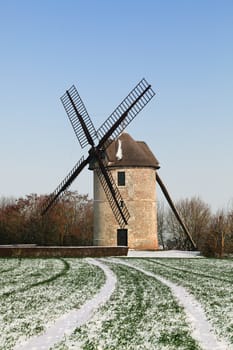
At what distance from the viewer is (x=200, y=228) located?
5897 centimetres

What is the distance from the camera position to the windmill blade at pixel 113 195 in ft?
118

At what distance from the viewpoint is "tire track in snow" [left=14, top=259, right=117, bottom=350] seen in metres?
7.77

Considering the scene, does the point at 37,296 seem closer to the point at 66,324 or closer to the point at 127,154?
the point at 66,324

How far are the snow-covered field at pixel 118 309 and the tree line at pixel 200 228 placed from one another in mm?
16515

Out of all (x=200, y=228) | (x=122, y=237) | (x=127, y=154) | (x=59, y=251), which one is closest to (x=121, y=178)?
(x=127, y=154)

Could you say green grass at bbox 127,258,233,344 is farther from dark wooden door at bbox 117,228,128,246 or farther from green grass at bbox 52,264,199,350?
dark wooden door at bbox 117,228,128,246

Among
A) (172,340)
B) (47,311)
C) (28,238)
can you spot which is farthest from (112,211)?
(172,340)

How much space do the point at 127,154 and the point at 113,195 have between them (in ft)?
12.3

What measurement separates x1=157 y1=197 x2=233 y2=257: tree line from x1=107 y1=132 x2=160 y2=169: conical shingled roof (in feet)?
22.0

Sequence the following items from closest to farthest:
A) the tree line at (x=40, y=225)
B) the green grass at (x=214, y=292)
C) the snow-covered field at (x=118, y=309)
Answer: the snow-covered field at (x=118, y=309) < the green grass at (x=214, y=292) < the tree line at (x=40, y=225)

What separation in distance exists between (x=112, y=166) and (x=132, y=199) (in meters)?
2.77

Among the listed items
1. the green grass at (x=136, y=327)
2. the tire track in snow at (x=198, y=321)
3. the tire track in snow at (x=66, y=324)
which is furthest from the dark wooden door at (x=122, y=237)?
the green grass at (x=136, y=327)

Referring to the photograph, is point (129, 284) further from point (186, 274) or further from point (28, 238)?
point (28, 238)

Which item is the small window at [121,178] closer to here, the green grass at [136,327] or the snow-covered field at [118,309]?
the snow-covered field at [118,309]
